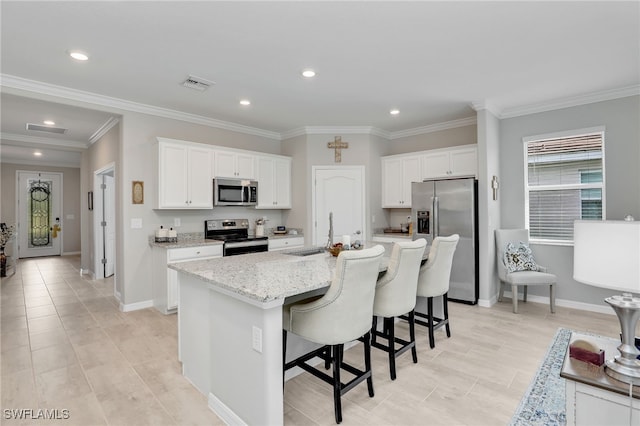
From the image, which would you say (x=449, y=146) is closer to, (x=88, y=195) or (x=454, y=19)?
(x=454, y=19)

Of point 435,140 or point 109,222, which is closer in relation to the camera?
point 435,140

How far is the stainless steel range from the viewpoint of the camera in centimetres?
449

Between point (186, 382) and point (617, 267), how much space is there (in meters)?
2.68

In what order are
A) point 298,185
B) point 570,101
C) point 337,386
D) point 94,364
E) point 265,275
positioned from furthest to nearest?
point 298,185 < point 570,101 < point 94,364 < point 265,275 < point 337,386

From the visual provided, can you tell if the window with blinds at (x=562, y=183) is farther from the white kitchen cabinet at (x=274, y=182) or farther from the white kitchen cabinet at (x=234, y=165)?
the white kitchen cabinet at (x=234, y=165)

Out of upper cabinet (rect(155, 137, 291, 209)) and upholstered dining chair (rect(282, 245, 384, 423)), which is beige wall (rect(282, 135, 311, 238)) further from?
upholstered dining chair (rect(282, 245, 384, 423))

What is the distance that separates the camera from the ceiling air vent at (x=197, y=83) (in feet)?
11.2

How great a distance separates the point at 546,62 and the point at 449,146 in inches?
86.1

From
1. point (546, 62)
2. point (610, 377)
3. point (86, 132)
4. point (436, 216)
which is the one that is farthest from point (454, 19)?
point (86, 132)

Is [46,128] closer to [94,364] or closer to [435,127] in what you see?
[94,364]

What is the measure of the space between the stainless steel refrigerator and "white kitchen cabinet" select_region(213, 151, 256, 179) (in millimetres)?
2683

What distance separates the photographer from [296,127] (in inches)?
219

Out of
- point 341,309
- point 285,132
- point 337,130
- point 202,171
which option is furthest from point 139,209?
A: point 341,309

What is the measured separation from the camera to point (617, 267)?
4.16ft
